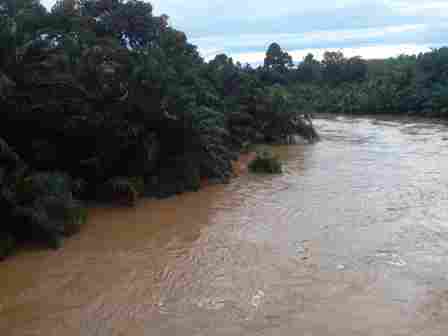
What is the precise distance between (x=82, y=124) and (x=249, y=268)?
16.3 ft

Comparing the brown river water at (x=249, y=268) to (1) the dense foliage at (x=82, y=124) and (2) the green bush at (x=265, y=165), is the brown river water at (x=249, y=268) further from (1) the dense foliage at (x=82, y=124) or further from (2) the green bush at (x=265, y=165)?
(2) the green bush at (x=265, y=165)

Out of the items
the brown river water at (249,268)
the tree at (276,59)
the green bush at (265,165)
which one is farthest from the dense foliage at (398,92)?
the brown river water at (249,268)

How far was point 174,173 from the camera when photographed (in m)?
11.7

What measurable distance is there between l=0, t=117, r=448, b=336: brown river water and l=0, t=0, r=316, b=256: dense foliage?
629 millimetres

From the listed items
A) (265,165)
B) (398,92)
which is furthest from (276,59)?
(265,165)

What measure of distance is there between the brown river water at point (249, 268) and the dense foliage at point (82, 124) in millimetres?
629

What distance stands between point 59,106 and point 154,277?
4424 millimetres

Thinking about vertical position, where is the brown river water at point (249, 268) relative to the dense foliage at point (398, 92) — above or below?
below

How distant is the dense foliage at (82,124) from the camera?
8.30 m

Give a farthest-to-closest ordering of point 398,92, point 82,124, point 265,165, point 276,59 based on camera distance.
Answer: point 276,59 < point 398,92 < point 265,165 < point 82,124

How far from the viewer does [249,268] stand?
7.20 m

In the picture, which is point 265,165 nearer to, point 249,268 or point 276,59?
point 249,268

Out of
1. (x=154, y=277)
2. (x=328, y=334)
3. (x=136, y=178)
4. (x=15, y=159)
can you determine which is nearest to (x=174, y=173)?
(x=136, y=178)

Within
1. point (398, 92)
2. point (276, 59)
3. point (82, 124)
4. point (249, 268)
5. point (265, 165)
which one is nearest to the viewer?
point (249, 268)
